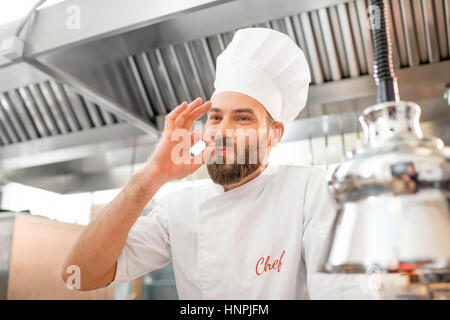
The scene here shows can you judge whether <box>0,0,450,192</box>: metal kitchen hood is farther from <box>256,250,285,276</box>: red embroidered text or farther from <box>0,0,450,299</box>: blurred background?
<box>256,250,285,276</box>: red embroidered text

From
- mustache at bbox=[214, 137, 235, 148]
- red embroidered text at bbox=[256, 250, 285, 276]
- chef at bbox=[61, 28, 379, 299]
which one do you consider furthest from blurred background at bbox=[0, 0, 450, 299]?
red embroidered text at bbox=[256, 250, 285, 276]

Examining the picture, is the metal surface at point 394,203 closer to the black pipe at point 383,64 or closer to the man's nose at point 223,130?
the black pipe at point 383,64

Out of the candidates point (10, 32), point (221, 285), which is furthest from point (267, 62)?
point (10, 32)

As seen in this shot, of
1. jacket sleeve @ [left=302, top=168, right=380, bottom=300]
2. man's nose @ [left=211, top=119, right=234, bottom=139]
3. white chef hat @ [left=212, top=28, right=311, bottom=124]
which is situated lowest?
jacket sleeve @ [left=302, top=168, right=380, bottom=300]

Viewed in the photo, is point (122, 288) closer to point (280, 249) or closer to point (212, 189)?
point (212, 189)

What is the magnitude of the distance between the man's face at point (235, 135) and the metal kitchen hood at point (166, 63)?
1.03ft

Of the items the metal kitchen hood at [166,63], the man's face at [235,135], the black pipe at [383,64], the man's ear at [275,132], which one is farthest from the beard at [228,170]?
the black pipe at [383,64]

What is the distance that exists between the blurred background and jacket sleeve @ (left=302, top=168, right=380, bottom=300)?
1.95ft

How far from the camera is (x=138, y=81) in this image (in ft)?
6.77

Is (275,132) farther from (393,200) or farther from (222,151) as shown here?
(393,200)

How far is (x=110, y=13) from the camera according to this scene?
115 centimetres

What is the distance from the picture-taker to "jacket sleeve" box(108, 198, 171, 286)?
1.21 meters

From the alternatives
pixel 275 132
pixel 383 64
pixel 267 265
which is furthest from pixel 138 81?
pixel 383 64
